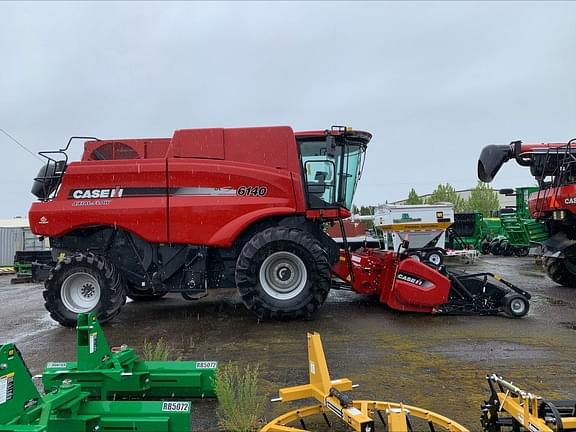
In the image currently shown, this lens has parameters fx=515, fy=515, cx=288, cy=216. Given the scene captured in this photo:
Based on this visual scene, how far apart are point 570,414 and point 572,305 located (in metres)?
6.71

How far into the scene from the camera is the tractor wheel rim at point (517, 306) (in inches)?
295

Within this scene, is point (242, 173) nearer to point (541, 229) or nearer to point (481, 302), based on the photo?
point (481, 302)

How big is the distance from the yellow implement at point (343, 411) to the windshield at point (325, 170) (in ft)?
14.5

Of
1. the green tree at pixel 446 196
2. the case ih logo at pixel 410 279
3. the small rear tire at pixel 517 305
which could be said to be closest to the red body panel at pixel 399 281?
the case ih logo at pixel 410 279

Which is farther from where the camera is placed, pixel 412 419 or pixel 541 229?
pixel 541 229

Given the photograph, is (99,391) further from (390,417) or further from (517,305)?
(517,305)

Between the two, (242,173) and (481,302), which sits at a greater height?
(242,173)

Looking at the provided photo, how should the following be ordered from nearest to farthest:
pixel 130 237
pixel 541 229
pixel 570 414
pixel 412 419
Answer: pixel 570 414, pixel 412 419, pixel 130 237, pixel 541 229

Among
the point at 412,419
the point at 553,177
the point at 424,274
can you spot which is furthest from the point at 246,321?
the point at 553,177

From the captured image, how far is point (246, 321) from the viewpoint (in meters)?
7.68

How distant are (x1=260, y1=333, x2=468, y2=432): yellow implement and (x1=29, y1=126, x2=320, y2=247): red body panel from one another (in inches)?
160

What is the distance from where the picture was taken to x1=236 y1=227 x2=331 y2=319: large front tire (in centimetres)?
725

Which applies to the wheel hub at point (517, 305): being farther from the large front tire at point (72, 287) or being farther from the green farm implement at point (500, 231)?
the green farm implement at point (500, 231)

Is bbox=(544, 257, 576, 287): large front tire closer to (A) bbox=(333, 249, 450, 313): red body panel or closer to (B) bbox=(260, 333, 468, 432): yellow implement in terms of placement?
(A) bbox=(333, 249, 450, 313): red body panel
